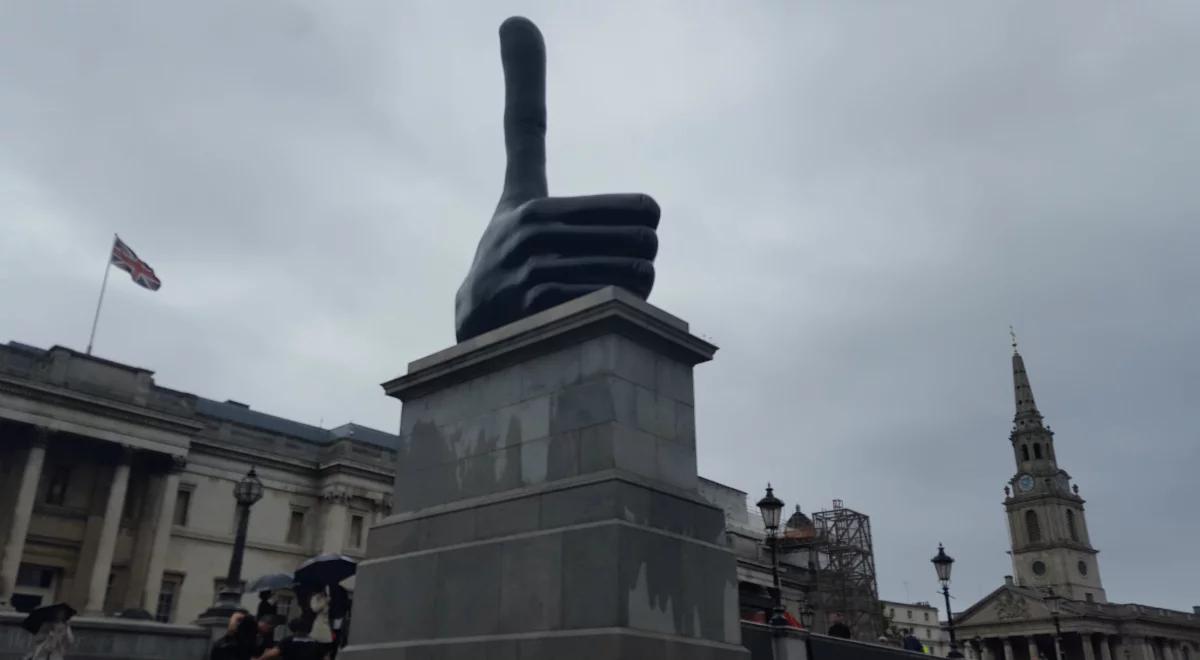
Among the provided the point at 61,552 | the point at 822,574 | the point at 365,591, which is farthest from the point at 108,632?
the point at 822,574

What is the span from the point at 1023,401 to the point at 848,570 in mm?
81635

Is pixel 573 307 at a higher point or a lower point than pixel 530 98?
lower

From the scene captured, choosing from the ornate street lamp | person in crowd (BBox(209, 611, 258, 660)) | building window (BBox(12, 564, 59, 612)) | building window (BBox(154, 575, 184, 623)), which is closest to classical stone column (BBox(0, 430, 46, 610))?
building window (BBox(12, 564, 59, 612))

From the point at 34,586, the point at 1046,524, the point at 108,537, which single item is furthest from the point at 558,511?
the point at 1046,524

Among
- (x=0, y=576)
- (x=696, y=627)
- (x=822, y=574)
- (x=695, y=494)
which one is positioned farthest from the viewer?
(x=822, y=574)

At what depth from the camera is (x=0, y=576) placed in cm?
3647

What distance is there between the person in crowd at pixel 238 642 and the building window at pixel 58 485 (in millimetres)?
38374

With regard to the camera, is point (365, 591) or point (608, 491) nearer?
point (608, 491)

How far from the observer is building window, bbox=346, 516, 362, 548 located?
49.0 metres

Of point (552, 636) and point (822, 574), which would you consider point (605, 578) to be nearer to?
point (552, 636)

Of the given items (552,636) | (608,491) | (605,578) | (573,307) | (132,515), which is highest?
(132,515)

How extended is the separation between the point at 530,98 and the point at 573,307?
4.61 metres

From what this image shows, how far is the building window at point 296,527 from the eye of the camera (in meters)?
48.4

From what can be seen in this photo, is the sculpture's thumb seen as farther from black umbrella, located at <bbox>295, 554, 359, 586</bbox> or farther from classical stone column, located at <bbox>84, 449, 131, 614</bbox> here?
classical stone column, located at <bbox>84, 449, 131, 614</bbox>
